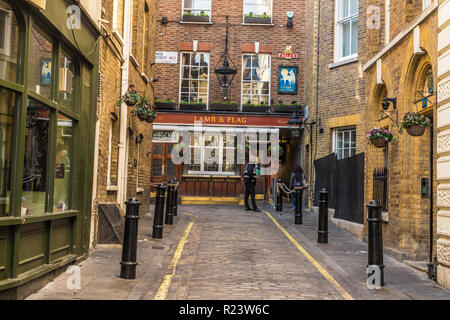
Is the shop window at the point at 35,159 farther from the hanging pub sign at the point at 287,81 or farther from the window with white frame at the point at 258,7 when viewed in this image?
the window with white frame at the point at 258,7

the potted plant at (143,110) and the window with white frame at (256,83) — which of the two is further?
the window with white frame at (256,83)

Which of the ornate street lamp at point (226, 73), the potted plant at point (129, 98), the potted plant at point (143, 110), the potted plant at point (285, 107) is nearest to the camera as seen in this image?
the potted plant at point (129, 98)

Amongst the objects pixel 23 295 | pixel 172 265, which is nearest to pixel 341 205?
pixel 172 265

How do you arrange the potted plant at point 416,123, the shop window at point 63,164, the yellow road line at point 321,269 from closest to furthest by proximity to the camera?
the yellow road line at point 321,269 < the shop window at point 63,164 < the potted plant at point 416,123

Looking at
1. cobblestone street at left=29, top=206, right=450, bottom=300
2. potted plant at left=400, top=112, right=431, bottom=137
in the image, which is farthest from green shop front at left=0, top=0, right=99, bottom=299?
potted plant at left=400, top=112, right=431, bottom=137

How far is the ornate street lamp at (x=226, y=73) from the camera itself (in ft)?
78.1

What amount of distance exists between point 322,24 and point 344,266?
474 inches

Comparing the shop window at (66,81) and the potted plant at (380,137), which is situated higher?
the shop window at (66,81)

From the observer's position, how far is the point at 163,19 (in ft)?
80.2

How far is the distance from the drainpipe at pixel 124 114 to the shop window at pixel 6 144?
6.50 m

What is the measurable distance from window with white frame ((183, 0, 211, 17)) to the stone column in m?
18.0

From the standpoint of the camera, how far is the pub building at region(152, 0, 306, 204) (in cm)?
2386

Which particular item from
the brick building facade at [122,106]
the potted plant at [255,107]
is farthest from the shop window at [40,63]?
the potted plant at [255,107]
